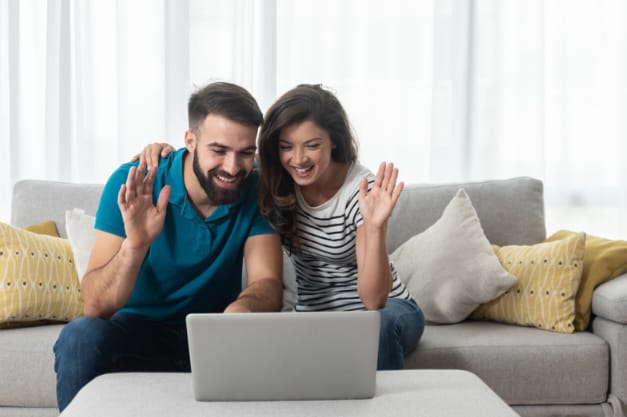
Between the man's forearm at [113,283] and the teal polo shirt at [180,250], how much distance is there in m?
0.12

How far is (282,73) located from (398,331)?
174cm

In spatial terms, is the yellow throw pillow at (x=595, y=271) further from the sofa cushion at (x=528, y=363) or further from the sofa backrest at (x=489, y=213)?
the sofa backrest at (x=489, y=213)

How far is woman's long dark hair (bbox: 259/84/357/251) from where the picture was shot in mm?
2059

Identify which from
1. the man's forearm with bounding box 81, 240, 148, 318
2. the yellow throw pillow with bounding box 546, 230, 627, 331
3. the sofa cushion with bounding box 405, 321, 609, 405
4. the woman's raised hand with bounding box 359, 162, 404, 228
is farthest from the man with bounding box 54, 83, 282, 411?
the yellow throw pillow with bounding box 546, 230, 627, 331

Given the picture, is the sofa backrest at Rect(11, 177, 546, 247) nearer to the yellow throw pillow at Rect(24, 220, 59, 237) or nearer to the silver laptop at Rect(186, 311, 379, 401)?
the yellow throw pillow at Rect(24, 220, 59, 237)

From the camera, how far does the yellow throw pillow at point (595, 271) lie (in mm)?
2494

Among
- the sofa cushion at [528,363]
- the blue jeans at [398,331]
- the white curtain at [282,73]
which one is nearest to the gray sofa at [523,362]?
the sofa cushion at [528,363]

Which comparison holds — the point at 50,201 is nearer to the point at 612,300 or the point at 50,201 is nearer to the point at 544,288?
the point at 544,288

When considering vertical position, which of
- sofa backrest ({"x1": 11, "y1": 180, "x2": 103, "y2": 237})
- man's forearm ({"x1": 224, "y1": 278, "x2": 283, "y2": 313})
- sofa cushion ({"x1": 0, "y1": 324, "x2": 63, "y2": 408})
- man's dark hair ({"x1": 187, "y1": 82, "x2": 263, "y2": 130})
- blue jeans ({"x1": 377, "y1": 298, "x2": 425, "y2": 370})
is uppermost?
man's dark hair ({"x1": 187, "y1": 82, "x2": 263, "y2": 130})

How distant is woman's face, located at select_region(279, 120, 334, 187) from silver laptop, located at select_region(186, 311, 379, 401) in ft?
2.37

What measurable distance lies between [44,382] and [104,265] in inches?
21.5

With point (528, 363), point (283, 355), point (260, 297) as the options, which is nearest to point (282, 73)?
point (260, 297)

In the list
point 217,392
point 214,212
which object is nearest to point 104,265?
point 214,212

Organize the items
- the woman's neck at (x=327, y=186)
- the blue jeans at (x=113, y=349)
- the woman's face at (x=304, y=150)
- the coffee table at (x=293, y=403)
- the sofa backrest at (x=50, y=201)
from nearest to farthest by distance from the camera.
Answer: the coffee table at (x=293, y=403)
the blue jeans at (x=113, y=349)
the woman's face at (x=304, y=150)
the woman's neck at (x=327, y=186)
the sofa backrest at (x=50, y=201)
